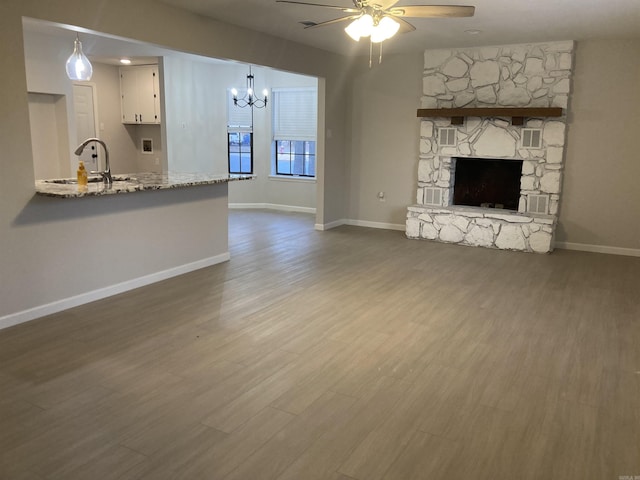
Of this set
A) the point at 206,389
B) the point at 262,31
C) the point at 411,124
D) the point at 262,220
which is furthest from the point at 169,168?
the point at 206,389

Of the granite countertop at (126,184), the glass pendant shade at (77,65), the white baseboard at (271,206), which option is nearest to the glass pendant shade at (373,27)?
the granite countertop at (126,184)

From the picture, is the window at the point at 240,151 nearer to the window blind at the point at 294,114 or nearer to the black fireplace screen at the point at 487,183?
the window blind at the point at 294,114

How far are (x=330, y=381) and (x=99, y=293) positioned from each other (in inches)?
96.0

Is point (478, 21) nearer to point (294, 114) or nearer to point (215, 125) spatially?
point (294, 114)

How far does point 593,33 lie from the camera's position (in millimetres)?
5871

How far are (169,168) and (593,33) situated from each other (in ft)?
20.4

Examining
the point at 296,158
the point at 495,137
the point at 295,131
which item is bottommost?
the point at 296,158

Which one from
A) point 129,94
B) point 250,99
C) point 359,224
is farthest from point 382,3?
point 129,94

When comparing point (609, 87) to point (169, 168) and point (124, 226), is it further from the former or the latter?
point (169, 168)

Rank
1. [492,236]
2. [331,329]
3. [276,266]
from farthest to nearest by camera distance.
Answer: [492,236] → [276,266] → [331,329]

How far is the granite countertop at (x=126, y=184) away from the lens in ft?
13.3

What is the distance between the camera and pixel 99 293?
4.49 meters

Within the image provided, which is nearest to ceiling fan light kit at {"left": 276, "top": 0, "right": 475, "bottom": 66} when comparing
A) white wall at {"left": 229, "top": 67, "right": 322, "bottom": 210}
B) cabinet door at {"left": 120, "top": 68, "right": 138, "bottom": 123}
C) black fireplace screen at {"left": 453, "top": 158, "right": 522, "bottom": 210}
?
black fireplace screen at {"left": 453, "top": 158, "right": 522, "bottom": 210}

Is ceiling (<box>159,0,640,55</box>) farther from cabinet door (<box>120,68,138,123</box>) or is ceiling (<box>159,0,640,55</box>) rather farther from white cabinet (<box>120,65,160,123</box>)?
cabinet door (<box>120,68,138,123</box>)
